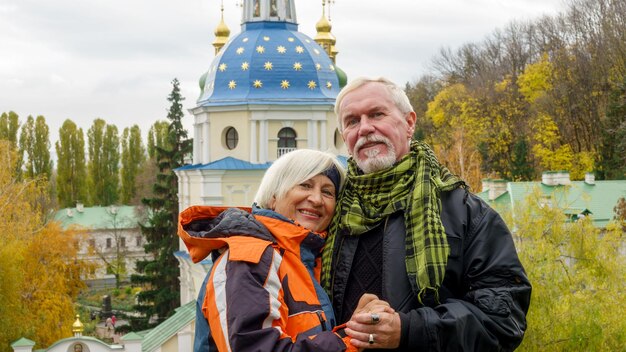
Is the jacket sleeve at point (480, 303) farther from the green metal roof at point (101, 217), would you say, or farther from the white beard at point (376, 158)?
the green metal roof at point (101, 217)

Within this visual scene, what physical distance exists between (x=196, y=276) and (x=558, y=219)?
13580 mm

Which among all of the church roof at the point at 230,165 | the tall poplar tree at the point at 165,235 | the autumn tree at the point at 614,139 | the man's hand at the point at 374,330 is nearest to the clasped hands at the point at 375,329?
the man's hand at the point at 374,330

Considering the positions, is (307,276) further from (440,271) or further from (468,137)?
(468,137)

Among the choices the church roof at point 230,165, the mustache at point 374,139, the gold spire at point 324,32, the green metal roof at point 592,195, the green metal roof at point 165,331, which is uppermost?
the gold spire at point 324,32

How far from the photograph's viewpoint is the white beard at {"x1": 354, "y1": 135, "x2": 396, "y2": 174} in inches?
139

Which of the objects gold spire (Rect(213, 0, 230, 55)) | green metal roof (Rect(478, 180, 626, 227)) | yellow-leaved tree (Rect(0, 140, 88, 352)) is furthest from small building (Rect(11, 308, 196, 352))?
gold spire (Rect(213, 0, 230, 55))

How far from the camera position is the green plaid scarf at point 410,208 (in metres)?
3.32

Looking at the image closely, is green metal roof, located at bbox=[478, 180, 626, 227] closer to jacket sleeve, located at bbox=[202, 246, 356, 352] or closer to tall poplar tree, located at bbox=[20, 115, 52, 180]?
jacket sleeve, located at bbox=[202, 246, 356, 352]

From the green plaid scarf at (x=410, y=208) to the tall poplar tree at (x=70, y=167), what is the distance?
50.6 m

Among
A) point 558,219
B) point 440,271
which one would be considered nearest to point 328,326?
point 440,271

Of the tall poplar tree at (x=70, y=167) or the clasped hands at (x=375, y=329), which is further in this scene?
the tall poplar tree at (x=70, y=167)

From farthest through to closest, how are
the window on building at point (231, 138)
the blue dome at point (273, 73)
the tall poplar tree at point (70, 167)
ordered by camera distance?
the tall poplar tree at point (70, 167) → the window on building at point (231, 138) → the blue dome at point (273, 73)

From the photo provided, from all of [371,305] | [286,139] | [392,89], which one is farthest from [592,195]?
[371,305]

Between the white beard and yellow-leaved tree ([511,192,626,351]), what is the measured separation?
32.1 ft
